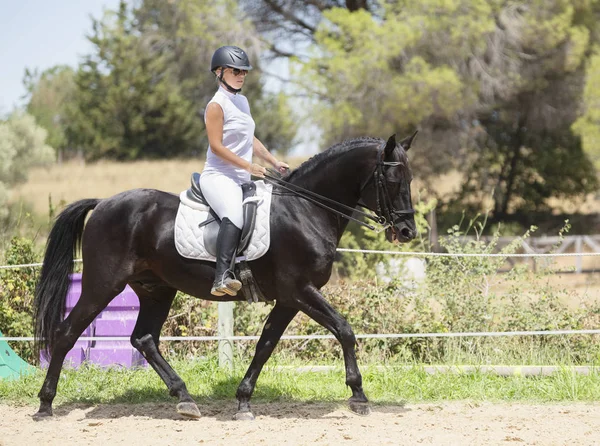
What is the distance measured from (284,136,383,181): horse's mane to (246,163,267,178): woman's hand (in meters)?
0.33

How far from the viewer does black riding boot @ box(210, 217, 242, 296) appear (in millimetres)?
5086

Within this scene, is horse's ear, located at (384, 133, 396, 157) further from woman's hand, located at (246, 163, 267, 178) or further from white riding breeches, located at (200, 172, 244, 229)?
white riding breeches, located at (200, 172, 244, 229)

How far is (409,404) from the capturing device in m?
5.78

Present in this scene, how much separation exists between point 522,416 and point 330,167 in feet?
7.71

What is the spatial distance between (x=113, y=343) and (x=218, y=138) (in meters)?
2.83

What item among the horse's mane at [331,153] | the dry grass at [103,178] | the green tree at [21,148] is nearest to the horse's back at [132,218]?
the horse's mane at [331,153]

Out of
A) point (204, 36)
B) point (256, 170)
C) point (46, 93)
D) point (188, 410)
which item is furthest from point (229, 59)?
point (46, 93)

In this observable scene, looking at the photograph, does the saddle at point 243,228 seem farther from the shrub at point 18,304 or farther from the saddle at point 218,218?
the shrub at point 18,304

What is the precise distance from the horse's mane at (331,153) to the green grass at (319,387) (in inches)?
75.3

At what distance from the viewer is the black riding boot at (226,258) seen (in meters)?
5.09

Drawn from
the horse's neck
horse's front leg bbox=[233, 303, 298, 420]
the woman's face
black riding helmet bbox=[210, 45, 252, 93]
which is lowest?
horse's front leg bbox=[233, 303, 298, 420]

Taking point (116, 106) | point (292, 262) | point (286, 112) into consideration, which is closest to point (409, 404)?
point (292, 262)

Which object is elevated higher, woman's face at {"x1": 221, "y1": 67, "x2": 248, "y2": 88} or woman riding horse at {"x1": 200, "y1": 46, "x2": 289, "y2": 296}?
woman's face at {"x1": 221, "y1": 67, "x2": 248, "y2": 88}

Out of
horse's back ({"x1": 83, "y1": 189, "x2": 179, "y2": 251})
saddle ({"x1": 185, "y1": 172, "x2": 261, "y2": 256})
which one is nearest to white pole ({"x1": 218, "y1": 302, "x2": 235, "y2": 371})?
horse's back ({"x1": 83, "y1": 189, "x2": 179, "y2": 251})
